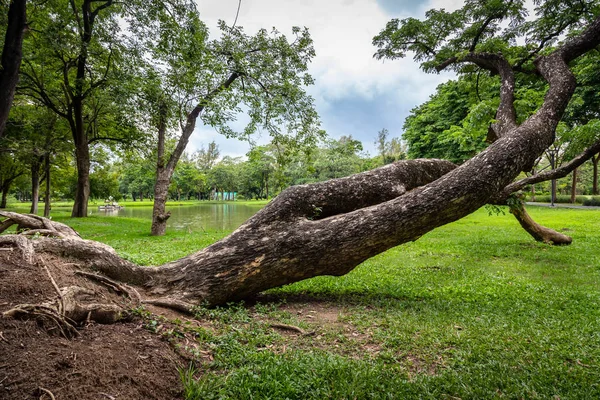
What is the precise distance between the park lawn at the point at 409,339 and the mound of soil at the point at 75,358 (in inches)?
9.6

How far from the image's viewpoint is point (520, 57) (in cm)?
767

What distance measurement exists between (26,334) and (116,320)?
2.64 feet

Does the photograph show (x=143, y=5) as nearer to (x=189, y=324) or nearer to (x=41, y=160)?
(x=189, y=324)

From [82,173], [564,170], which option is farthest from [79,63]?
[564,170]

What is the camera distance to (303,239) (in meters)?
4.58

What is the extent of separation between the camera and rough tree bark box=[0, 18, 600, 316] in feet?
14.2

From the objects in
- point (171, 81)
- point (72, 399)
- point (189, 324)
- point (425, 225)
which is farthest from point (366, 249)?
point (171, 81)

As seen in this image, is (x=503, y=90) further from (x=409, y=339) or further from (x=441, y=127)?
(x=441, y=127)

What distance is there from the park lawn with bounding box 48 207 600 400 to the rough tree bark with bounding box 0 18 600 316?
0.51m

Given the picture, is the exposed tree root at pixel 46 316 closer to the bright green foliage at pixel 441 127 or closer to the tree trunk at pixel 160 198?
the tree trunk at pixel 160 198

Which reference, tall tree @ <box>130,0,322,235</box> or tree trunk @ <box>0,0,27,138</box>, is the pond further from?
tree trunk @ <box>0,0,27,138</box>

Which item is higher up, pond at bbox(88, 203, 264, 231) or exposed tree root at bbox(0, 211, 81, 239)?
exposed tree root at bbox(0, 211, 81, 239)

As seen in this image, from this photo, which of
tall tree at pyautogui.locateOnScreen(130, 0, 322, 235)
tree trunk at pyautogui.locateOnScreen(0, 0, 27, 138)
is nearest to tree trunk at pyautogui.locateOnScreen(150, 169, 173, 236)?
tall tree at pyautogui.locateOnScreen(130, 0, 322, 235)

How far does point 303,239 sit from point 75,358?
9.60ft
